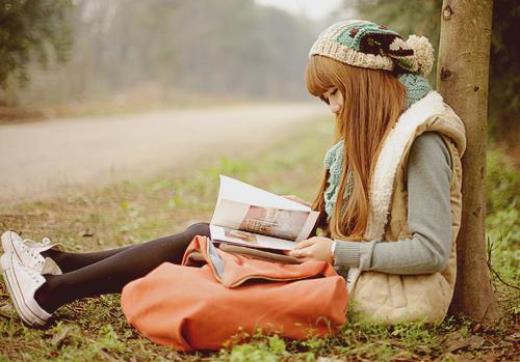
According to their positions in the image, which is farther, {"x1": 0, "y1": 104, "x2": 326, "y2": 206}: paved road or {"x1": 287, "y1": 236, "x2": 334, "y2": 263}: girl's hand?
{"x1": 0, "y1": 104, "x2": 326, "y2": 206}: paved road

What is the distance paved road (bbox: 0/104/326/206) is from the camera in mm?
6594

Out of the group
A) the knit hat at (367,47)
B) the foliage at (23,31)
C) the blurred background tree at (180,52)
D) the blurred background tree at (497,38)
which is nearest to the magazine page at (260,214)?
the knit hat at (367,47)

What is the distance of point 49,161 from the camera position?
7.77 m

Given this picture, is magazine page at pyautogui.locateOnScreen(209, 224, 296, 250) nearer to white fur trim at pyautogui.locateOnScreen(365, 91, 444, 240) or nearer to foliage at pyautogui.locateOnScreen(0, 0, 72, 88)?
white fur trim at pyautogui.locateOnScreen(365, 91, 444, 240)

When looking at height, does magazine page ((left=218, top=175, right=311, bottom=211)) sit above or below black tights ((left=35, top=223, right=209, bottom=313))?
above

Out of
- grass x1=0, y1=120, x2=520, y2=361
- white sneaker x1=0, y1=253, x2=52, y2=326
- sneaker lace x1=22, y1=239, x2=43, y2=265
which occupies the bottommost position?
grass x1=0, y1=120, x2=520, y2=361

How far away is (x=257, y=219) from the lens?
2736 millimetres

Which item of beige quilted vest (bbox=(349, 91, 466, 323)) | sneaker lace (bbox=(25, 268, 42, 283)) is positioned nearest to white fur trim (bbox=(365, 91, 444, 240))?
beige quilted vest (bbox=(349, 91, 466, 323))

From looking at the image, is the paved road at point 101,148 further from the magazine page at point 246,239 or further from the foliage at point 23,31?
the magazine page at point 246,239

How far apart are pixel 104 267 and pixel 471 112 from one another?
1.87 metres

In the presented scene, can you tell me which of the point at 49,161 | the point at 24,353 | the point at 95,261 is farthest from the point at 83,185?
the point at 24,353

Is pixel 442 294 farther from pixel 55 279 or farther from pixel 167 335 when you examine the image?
pixel 55 279

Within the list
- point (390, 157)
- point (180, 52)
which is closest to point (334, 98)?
point (390, 157)

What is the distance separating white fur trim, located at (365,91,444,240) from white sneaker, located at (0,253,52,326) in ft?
4.87
